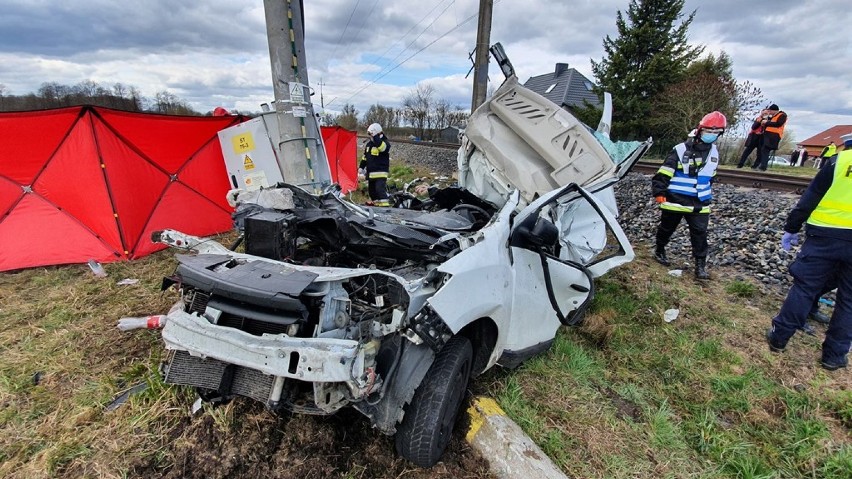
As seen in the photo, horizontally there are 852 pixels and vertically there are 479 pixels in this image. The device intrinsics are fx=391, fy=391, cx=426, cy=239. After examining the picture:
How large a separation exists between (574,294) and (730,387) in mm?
1272

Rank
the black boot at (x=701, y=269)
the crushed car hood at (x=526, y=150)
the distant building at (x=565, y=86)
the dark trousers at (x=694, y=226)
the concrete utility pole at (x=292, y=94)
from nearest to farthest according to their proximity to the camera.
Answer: the crushed car hood at (x=526, y=150) < the concrete utility pole at (x=292, y=94) < the dark trousers at (x=694, y=226) < the black boot at (x=701, y=269) < the distant building at (x=565, y=86)

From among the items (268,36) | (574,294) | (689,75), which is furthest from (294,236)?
(689,75)

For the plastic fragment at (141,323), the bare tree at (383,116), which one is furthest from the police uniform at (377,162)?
the bare tree at (383,116)

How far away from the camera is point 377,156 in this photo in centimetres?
725

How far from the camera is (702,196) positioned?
13.5 ft

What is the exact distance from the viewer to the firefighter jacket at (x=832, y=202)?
2.66 m

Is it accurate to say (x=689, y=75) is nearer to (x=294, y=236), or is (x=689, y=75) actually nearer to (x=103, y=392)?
(x=294, y=236)

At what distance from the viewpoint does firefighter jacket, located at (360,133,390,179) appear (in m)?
7.16

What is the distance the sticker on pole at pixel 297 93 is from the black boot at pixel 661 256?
4.49m

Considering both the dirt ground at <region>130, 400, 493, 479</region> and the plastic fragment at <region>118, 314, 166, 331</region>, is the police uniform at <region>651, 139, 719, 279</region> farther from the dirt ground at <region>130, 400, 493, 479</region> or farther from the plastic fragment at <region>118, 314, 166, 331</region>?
the plastic fragment at <region>118, 314, 166, 331</region>

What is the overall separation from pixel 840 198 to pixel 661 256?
7.27 feet

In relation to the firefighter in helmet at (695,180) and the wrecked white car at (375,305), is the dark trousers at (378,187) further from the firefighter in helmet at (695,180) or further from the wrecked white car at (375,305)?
the firefighter in helmet at (695,180)

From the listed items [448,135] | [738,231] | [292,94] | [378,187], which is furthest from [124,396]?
[448,135]

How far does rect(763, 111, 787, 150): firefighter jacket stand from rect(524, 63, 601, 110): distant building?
1180 cm
